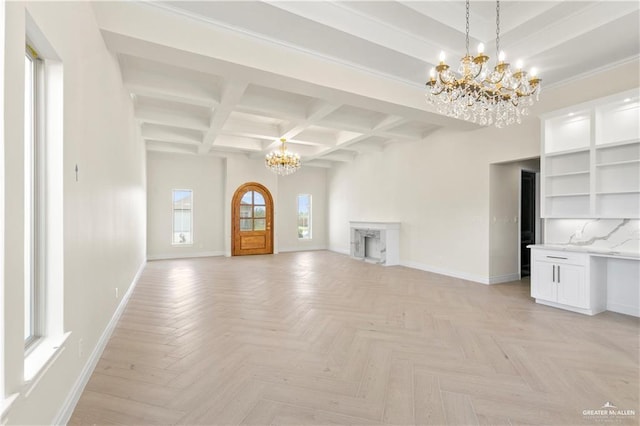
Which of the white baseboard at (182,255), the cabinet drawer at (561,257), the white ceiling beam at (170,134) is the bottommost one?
the white baseboard at (182,255)

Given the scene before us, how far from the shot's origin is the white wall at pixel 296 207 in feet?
34.2

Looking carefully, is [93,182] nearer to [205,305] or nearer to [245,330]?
[245,330]

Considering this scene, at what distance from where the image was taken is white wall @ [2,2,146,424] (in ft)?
4.23

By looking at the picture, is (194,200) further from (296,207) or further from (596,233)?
(596,233)

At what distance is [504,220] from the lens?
5.94 meters

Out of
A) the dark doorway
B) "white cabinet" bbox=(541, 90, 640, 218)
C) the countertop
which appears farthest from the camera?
the dark doorway

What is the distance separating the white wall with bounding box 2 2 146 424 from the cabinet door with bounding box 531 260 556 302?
17.0ft

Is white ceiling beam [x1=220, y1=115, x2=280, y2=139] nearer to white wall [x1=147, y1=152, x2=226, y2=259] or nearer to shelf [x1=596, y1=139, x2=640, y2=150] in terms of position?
white wall [x1=147, y1=152, x2=226, y2=259]

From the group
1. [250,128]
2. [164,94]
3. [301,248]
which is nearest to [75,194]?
[164,94]

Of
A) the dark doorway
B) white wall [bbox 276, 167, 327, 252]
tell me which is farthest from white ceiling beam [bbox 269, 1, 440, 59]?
white wall [bbox 276, 167, 327, 252]

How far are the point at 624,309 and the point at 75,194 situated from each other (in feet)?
19.4

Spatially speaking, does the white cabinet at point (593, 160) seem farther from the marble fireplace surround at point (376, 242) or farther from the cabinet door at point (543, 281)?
the marble fireplace surround at point (376, 242)

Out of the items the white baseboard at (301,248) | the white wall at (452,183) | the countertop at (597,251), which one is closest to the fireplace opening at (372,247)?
the white wall at (452,183)

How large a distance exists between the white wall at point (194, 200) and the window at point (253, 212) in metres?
0.63
